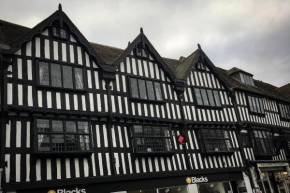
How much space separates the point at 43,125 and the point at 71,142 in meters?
1.54

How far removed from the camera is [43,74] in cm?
1444

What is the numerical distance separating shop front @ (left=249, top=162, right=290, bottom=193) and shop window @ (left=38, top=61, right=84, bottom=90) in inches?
558

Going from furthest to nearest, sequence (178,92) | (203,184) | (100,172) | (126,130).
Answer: (178,92), (203,184), (126,130), (100,172)

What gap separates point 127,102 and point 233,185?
32.6 feet

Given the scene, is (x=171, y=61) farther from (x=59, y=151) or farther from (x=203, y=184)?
(x=59, y=151)

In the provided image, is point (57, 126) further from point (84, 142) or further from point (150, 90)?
point (150, 90)

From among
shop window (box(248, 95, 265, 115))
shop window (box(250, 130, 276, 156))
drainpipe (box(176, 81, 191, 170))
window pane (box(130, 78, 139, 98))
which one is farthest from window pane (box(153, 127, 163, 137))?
shop window (box(248, 95, 265, 115))

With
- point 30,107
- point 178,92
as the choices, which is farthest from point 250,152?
point 30,107

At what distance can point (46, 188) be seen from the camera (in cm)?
1244

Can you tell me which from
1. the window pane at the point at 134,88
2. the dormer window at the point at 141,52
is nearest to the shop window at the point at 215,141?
the window pane at the point at 134,88

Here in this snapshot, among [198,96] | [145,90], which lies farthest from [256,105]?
[145,90]

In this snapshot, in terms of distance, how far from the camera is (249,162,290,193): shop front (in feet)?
67.8

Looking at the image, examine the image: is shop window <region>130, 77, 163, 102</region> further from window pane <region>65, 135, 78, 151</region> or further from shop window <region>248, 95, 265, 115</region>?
shop window <region>248, 95, 265, 115</region>

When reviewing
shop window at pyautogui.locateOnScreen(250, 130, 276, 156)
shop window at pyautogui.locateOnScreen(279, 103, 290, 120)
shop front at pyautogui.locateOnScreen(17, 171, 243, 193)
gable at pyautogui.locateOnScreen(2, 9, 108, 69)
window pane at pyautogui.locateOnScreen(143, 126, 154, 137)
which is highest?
gable at pyautogui.locateOnScreen(2, 9, 108, 69)
